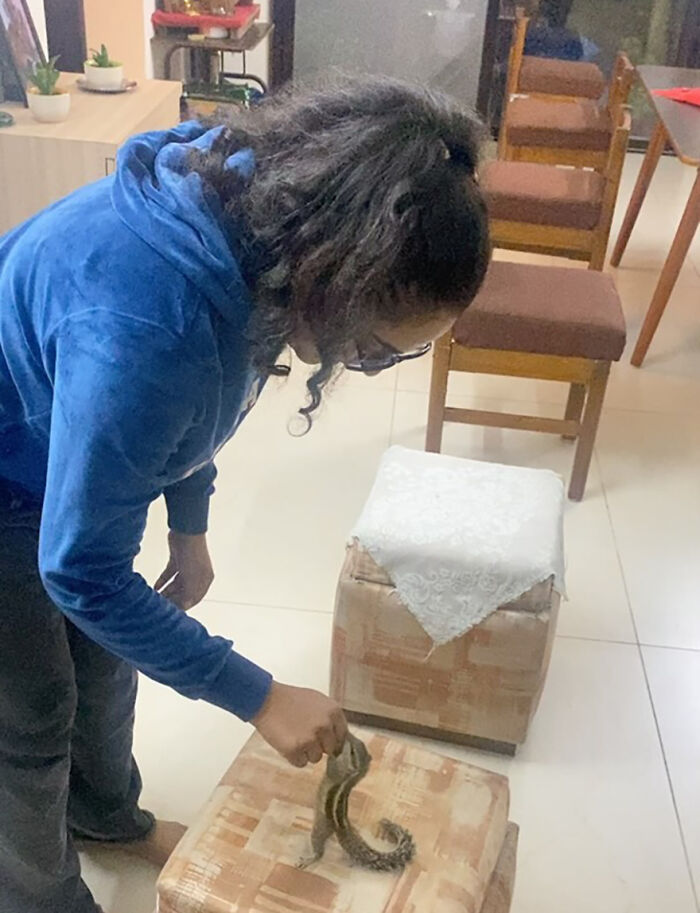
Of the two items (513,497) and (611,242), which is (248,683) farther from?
(611,242)

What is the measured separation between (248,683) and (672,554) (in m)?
1.43

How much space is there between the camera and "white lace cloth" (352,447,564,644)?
1.44 metres

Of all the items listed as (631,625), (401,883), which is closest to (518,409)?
(631,625)

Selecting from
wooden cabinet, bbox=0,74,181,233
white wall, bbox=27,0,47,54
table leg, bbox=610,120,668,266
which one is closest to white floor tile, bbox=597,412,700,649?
table leg, bbox=610,120,668,266

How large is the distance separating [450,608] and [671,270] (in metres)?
1.63

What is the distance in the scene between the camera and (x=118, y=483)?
2.43 feet

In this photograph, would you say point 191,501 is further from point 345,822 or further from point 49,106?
point 49,106

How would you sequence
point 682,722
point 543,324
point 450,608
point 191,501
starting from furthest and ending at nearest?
point 543,324, point 682,722, point 450,608, point 191,501

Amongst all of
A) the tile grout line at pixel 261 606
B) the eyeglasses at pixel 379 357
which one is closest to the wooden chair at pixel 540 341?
the tile grout line at pixel 261 606

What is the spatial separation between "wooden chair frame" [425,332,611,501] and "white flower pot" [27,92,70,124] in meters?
0.97

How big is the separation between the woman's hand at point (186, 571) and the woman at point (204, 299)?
14.0 inches

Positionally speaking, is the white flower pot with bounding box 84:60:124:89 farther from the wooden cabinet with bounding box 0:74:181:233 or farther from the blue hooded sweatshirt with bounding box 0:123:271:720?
the blue hooded sweatshirt with bounding box 0:123:271:720

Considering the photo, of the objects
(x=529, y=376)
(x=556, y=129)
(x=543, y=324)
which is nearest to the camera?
(x=543, y=324)

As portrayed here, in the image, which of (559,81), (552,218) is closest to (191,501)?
(552,218)
